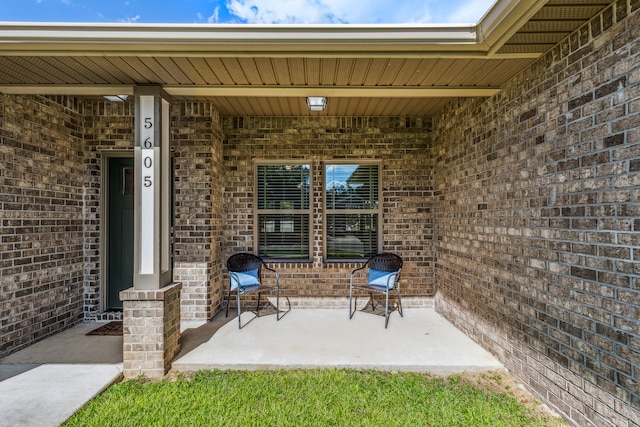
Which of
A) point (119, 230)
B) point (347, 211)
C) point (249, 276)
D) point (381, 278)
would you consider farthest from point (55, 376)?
point (347, 211)

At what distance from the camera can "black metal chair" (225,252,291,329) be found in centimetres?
392

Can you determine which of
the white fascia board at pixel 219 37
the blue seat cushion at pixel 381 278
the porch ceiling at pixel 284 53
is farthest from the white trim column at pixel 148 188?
the blue seat cushion at pixel 381 278

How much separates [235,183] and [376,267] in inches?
90.8

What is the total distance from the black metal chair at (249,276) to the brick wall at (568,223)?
96.1 inches

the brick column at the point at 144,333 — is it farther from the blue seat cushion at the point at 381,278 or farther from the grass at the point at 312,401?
the blue seat cushion at the point at 381,278

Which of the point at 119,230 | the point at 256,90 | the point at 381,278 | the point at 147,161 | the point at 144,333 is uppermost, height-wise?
the point at 256,90

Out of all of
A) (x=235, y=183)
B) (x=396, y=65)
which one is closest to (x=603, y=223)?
(x=396, y=65)

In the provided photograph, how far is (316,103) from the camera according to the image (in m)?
3.72

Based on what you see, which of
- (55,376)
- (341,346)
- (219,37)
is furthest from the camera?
(341,346)

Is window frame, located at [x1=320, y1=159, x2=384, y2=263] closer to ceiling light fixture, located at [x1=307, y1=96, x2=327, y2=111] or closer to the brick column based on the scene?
ceiling light fixture, located at [x1=307, y1=96, x2=327, y2=111]

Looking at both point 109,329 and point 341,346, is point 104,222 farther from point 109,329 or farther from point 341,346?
point 341,346

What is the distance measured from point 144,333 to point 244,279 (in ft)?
4.79

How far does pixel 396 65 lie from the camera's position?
2611 millimetres

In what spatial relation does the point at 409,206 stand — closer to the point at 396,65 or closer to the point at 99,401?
the point at 396,65
